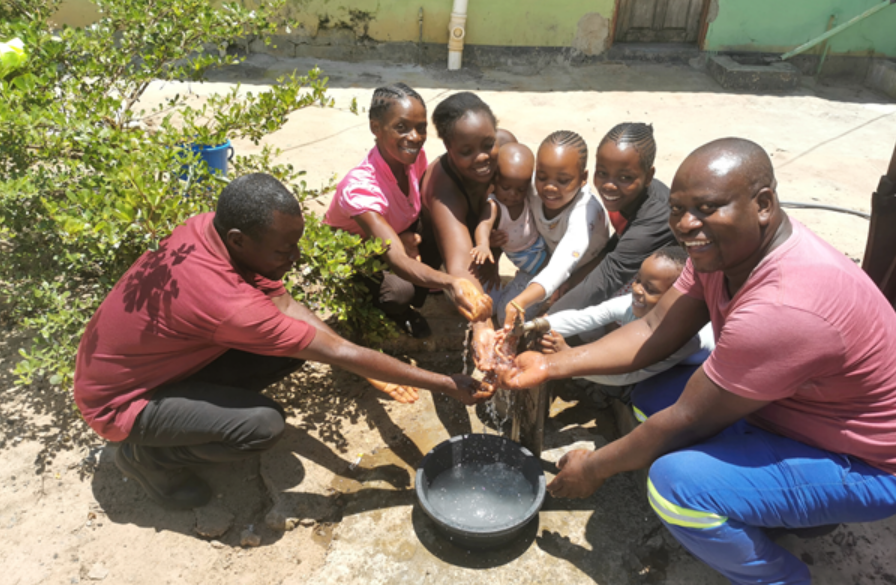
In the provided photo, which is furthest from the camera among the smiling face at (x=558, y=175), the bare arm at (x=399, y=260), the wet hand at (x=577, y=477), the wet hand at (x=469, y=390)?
the smiling face at (x=558, y=175)

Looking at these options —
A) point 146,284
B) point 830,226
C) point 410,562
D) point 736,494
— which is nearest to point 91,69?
point 146,284

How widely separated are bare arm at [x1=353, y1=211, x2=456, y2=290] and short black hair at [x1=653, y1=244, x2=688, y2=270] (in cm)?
93

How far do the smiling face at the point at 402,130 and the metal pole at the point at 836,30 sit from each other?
7.85 m

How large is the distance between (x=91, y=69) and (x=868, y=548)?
13.3 feet

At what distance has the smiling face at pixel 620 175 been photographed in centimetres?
297

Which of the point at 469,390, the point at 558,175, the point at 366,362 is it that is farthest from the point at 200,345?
the point at 558,175

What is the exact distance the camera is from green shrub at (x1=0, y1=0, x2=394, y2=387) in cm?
240

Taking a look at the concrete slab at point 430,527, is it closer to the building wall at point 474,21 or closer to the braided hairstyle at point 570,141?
the braided hairstyle at point 570,141

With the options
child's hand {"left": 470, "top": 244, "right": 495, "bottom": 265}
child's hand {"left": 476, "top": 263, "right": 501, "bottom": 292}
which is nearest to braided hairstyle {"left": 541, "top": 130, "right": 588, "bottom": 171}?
child's hand {"left": 470, "top": 244, "right": 495, "bottom": 265}

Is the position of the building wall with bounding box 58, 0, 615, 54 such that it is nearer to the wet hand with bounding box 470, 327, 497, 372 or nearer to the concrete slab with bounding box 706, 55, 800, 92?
the concrete slab with bounding box 706, 55, 800, 92

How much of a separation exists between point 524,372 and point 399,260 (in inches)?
33.8

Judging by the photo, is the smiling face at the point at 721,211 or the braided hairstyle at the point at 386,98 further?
the braided hairstyle at the point at 386,98

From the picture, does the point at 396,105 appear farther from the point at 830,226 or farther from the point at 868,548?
the point at 830,226

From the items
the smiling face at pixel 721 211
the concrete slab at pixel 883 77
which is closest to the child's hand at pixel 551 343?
the smiling face at pixel 721 211
